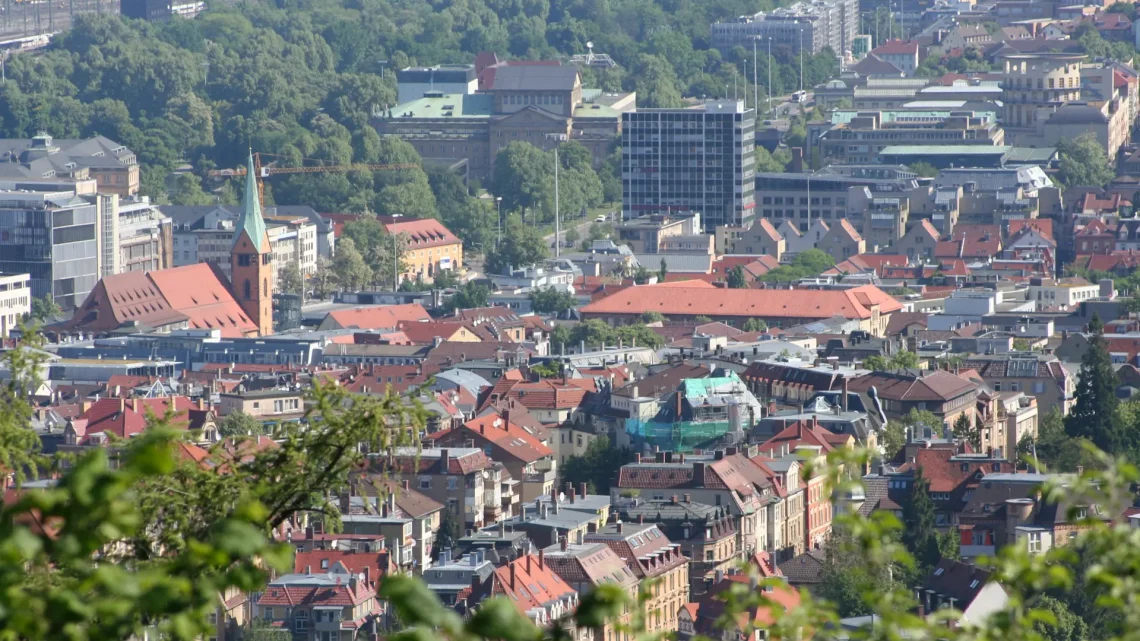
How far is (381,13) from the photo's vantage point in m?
200

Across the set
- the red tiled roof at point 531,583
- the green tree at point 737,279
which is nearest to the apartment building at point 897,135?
the green tree at point 737,279

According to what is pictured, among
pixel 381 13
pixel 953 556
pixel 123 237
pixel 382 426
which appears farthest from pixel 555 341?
pixel 381 13

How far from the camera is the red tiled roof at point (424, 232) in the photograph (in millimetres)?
123769

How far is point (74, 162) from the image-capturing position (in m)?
136

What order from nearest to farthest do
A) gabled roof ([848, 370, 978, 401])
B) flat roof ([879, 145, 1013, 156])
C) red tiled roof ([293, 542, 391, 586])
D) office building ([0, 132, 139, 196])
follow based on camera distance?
red tiled roof ([293, 542, 391, 586]) < gabled roof ([848, 370, 978, 401]) < office building ([0, 132, 139, 196]) < flat roof ([879, 145, 1013, 156])

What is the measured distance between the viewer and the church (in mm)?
101562

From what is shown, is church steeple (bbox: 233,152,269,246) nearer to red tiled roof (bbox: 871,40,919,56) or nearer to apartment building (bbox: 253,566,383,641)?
apartment building (bbox: 253,566,383,641)

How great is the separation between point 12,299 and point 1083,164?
170 ft

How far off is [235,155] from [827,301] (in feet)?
191

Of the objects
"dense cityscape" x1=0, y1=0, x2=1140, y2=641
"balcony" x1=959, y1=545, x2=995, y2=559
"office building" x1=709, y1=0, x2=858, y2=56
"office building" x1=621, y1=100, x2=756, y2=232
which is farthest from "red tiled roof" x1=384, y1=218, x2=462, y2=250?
"balcony" x1=959, y1=545, x2=995, y2=559

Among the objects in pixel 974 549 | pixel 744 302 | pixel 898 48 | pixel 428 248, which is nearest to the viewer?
pixel 974 549

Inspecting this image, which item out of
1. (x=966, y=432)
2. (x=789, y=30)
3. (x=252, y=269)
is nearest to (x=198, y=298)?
(x=252, y=269)

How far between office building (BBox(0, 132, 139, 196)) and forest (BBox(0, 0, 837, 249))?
221 centimetres

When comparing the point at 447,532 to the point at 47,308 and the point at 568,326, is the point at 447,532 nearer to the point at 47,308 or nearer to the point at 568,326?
the point at 568,326
